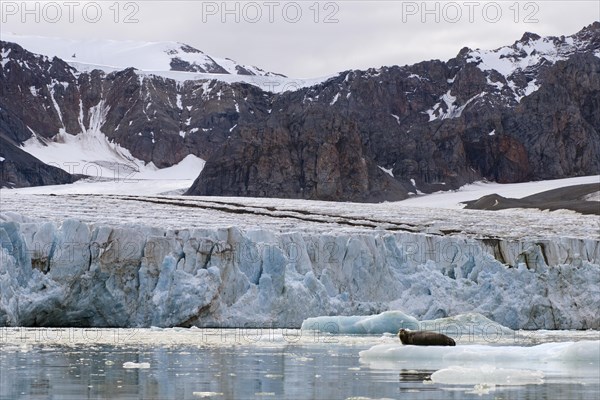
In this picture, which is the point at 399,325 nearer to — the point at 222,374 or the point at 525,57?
the point at 222,374

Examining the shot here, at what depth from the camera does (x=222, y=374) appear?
46.6ft

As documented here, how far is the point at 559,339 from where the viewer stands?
910 inches

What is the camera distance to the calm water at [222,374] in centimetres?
1201

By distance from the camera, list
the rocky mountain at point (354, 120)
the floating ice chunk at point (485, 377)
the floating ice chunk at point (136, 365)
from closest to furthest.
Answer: the floating ice chunk at point (485, 377)
the floating ice chunk at point (136, 365)
the rocky mountain at point (354, 120)

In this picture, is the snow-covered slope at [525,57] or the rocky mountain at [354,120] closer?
the rocky mountain at [354,120]

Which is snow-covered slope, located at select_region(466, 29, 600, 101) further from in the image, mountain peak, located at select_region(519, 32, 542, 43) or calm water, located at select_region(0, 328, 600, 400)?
calm water, located at select_region(0, 328, 600, 400)

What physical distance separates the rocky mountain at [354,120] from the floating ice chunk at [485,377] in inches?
3999

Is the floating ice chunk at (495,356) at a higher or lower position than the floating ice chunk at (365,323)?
higher

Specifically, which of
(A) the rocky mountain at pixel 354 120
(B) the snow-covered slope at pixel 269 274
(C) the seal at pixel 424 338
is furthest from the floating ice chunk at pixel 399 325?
(A) the rocky mountain at pixel 354 120

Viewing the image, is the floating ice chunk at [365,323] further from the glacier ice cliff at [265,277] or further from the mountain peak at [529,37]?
the mountain peak at [529,37]

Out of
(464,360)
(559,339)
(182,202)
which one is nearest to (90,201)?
(182,202)

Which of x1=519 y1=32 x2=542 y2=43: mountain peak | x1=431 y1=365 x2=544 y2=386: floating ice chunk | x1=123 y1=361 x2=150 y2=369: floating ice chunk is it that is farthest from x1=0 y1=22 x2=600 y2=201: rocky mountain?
x1=431 y1=365 x2=544 y2=386: floating ice chunk

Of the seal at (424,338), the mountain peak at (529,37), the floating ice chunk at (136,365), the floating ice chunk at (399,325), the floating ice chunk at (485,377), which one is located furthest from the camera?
the mountain peak at (529,37)

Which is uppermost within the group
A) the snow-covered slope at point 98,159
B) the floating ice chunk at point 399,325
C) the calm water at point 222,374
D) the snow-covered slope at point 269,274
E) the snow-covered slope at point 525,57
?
the snow-covered slope at point 525,57
